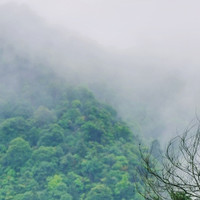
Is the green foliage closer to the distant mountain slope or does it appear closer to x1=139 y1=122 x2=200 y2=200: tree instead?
the distant mountain slope

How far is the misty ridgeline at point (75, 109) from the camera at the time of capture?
222ft

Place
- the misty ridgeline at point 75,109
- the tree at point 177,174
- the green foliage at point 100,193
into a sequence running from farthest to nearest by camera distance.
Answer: the misty ridgeline at point 75,109
the green foliage at point 100,193
the tree at point 177,174

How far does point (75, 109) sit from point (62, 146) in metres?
9.65

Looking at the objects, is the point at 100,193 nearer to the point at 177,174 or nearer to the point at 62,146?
the point at 62,146

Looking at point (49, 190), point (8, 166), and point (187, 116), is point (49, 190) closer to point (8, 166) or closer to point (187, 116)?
point (8, 166)

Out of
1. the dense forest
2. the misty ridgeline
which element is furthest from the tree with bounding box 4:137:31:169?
the misty ridgeline

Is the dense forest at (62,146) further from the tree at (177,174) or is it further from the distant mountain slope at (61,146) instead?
the tree at (177,174)

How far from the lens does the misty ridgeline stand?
67688 mm

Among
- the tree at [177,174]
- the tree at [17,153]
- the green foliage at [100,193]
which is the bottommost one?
the tree at [177,174]

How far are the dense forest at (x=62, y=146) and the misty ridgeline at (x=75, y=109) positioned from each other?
13 centimetres

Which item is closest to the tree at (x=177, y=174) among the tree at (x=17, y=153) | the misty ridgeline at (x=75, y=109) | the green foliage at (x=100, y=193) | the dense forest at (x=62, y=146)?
the misty ridgeline at (x=75, y=109)

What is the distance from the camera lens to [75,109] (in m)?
84.3

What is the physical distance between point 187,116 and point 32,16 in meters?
52.7

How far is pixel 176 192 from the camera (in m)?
6.59
